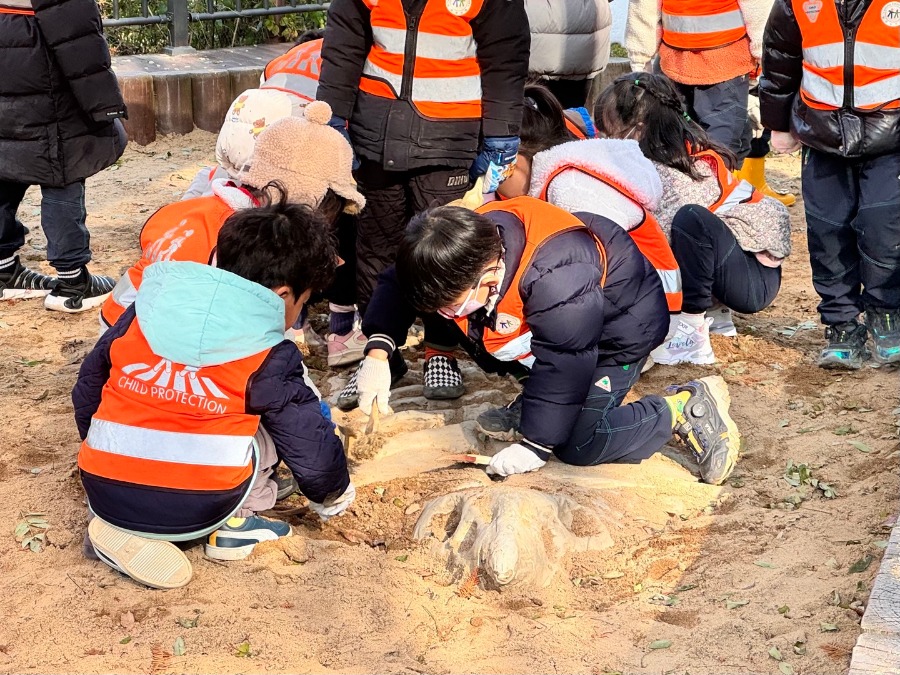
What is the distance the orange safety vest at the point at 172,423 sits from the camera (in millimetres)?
2717

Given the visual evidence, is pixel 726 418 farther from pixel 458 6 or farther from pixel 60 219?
pixel 60 219

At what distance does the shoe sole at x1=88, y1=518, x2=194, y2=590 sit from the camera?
9.12 ft

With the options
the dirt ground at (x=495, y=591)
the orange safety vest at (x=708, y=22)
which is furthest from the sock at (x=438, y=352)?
the orange safety vest at (x=708, y=22)

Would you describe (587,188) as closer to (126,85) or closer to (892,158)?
(892,158)

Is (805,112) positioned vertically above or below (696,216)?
above

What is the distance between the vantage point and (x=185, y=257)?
3.18 metres

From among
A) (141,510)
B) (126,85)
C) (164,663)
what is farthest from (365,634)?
(126,85)

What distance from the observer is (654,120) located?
4.22 m

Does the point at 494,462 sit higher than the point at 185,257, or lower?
lower

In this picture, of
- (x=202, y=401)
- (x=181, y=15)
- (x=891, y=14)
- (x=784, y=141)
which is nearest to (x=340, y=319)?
(x=202, y=401)

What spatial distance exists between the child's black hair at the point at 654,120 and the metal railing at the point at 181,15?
4314 millimetres

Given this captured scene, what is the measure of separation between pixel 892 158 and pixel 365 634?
2732 mm

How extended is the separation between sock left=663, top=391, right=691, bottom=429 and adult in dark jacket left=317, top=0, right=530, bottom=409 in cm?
84

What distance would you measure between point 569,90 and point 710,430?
2.65 m
